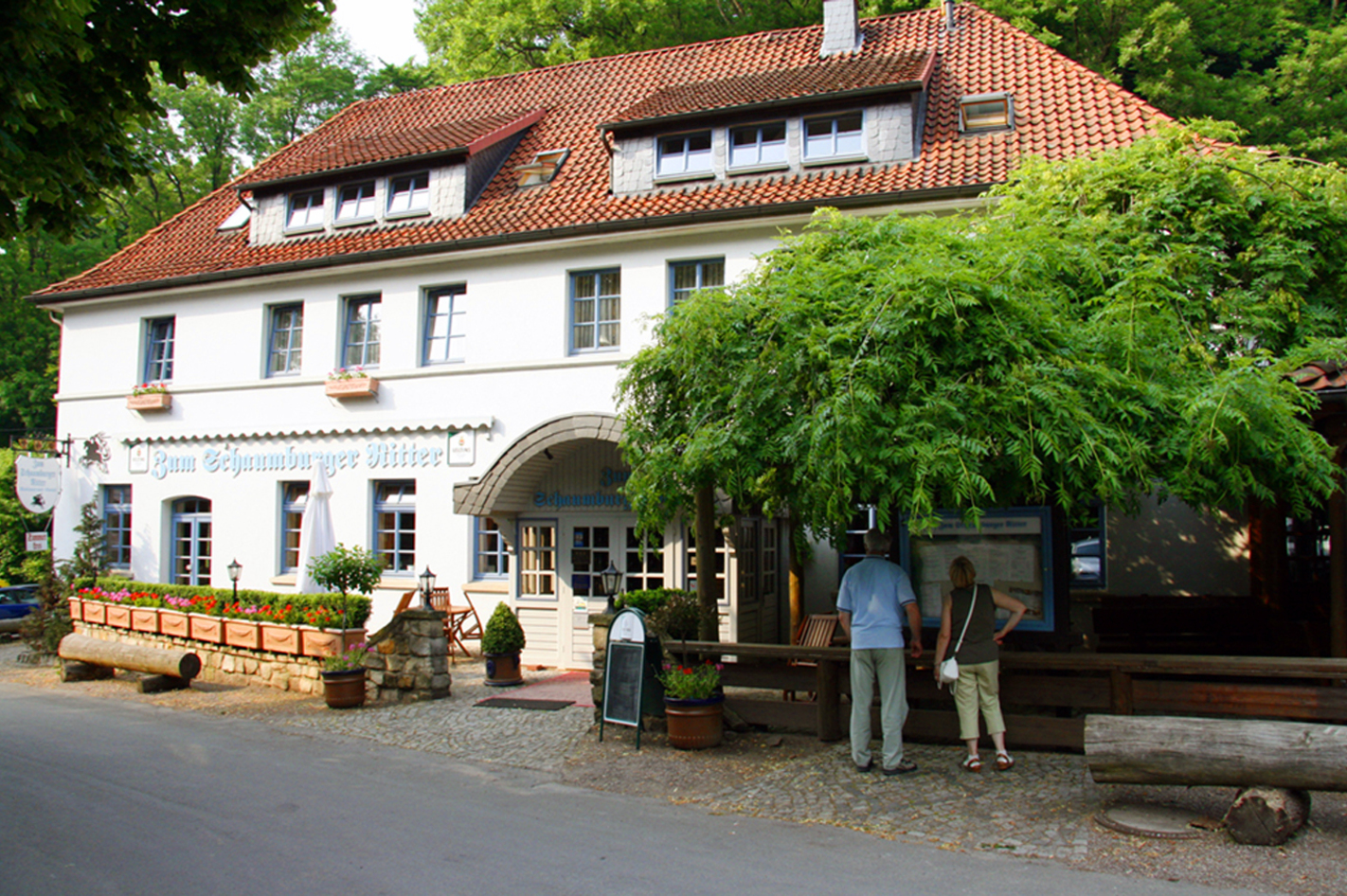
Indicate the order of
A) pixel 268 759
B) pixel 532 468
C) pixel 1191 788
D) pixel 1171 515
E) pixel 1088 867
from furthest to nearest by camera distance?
pixel 532 468 < pixel 1171 515 < pixel 268 759 < pixel 1191 788 < pixel 1088 867

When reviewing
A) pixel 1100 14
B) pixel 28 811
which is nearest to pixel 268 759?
pixel 28 811

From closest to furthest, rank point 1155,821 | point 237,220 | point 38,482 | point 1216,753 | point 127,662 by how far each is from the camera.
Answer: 1. point 1216,753
2. point 1155,821
3. point 127,662
4. point 38,482
5. point 237,220

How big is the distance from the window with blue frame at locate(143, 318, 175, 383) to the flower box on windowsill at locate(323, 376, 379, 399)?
4.55 meters

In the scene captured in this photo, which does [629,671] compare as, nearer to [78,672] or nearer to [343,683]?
[343,683]

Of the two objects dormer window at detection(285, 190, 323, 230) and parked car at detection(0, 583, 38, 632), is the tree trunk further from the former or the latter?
parked car at detection(0, 583, 38, 632)

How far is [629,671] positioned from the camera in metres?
8.98

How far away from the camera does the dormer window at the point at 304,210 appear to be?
17578 mm

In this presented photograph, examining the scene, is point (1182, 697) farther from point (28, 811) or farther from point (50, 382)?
point (50, 382)


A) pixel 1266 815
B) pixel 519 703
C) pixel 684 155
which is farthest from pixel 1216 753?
pixel 684 155

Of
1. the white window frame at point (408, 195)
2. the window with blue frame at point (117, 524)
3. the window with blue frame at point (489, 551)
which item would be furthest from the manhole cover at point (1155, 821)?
the window with blue frame at point (117, 524)

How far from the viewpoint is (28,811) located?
23.2 ft

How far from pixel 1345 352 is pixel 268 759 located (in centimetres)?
988

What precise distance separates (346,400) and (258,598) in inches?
141

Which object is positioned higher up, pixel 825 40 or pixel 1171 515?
pixel 825 40
